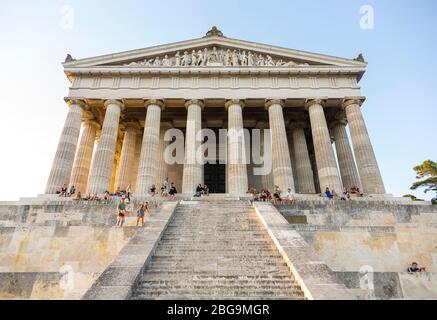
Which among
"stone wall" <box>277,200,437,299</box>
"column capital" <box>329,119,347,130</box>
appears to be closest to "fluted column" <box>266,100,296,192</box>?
"column capital" <box>329,119,347,130</box>

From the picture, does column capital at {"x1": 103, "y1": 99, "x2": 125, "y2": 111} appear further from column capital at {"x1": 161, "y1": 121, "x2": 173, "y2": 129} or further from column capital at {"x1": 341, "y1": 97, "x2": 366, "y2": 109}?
column capital at {"x1": 341, "y1": 97, "x2": 366, "y2": 109}

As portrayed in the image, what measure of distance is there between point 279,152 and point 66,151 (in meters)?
17.8

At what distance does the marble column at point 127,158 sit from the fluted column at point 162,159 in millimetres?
2715

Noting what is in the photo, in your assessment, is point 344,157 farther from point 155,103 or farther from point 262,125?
point 155,103

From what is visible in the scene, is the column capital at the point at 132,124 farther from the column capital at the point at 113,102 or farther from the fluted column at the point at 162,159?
the column capital at the point at 113,102

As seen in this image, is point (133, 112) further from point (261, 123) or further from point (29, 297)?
point (29, 297)

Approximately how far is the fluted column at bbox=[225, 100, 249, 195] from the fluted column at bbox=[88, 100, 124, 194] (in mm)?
10001

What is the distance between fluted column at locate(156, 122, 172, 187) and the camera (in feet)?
89.7

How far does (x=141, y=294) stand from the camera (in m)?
7.39

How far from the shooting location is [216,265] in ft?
30.1

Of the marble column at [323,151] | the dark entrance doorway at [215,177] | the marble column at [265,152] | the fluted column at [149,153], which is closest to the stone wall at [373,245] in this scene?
the marble column at [323,151]

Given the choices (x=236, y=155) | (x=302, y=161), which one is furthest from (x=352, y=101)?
(x=236, y=155)
